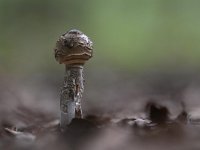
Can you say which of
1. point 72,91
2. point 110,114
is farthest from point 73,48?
point 110,114

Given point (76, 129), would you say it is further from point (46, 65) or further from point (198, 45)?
point (198, 45)

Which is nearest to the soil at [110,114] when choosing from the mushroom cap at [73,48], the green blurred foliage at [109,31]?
the mushroom cap at [73,48]

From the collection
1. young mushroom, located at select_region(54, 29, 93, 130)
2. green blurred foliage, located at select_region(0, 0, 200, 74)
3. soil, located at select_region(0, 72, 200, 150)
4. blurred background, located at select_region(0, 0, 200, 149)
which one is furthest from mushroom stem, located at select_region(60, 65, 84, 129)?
green blurred foliage, located at select_region(0, 0, 200, 74)

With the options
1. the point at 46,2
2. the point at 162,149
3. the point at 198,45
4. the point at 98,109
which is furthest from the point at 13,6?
the point at 162,149

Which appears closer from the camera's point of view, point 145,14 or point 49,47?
point 49,47

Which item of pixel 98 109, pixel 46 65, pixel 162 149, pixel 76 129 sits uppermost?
pixel 46 65

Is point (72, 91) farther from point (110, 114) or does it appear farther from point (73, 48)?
point (110, 114)

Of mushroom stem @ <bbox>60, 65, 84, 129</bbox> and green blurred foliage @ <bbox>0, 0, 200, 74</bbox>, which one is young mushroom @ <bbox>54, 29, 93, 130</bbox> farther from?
green blurred foliage @ <bbox>0, 0, 200, 74</bbox>
